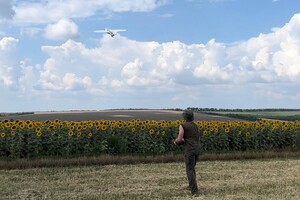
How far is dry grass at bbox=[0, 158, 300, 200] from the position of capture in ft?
40.2

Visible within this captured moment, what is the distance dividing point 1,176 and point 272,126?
43.0ft

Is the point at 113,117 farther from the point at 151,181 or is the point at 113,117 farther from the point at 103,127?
the point at 151,181

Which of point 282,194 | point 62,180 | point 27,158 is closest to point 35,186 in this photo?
point 62,180

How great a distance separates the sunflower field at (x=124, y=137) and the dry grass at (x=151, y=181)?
207cm

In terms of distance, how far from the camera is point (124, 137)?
20141 mm

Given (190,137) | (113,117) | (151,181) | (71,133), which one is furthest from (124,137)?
(190,137)

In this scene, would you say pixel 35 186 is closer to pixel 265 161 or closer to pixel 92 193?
pixel 92 193

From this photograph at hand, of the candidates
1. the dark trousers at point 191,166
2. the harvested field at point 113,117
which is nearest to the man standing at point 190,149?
the dark trousers at point 191,166

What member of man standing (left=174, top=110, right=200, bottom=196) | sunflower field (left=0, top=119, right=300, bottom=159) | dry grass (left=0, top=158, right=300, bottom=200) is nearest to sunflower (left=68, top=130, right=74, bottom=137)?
sunflower field (left=0, top=119, right=300, bottom=159)

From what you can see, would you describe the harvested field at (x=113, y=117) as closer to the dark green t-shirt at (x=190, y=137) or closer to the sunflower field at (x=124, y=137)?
the sunflower field at (x=124, y=137)

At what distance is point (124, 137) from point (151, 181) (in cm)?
615

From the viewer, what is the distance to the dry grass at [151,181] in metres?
12.2

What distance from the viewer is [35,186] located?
13.5 meters

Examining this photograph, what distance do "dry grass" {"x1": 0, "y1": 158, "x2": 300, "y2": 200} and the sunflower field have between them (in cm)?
207
